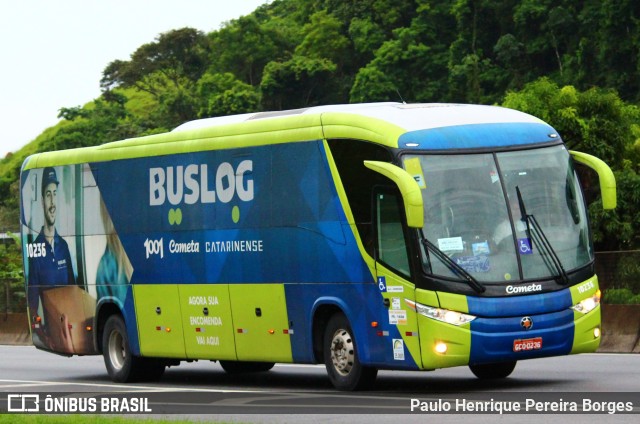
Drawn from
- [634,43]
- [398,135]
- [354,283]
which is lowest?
[354,283]

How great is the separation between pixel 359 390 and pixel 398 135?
307cm

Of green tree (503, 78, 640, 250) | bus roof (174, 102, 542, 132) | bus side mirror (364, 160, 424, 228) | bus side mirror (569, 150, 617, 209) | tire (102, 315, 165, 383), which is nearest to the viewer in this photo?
bus side mirror (364, 160, 424, 228)

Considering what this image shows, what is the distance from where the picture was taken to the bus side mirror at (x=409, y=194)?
15.5 m

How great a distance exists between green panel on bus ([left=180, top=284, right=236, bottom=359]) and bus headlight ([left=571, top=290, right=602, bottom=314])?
4.94 metres

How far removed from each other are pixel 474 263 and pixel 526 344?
106cm

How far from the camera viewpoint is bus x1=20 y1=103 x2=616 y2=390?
16.2m

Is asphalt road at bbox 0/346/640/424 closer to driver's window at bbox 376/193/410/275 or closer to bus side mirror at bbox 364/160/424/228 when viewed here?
driver's window at bbox 376/193/410/275

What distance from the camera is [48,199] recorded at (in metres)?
23.5

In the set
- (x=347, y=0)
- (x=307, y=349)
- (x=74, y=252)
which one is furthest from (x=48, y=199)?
(x=347, y=0)

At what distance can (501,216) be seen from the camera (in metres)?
16.4

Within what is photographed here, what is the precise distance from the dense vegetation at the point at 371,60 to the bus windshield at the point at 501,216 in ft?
143

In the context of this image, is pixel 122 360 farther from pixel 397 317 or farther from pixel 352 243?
pixel 397 317

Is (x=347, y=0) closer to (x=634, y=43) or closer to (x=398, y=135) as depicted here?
(x=634, y=43)

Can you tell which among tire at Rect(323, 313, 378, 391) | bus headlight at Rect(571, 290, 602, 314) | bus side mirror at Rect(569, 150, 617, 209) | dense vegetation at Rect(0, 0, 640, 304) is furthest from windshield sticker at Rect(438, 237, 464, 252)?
dense vegetation at Rect(0, 0, 640, 304)
